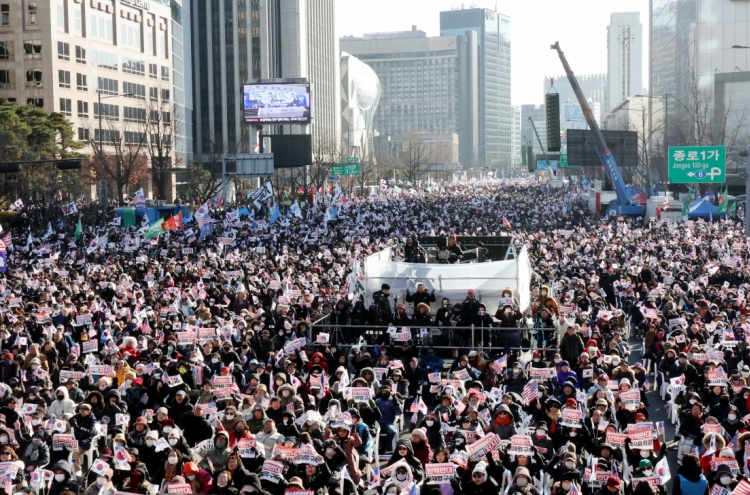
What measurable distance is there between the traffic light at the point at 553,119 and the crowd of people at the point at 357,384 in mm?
13869

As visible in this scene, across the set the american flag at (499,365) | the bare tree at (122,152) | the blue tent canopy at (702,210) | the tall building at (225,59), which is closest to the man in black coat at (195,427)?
the american flag at (499,365)

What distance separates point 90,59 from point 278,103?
70.9 ft

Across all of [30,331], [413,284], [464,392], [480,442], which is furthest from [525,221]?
[480,442]

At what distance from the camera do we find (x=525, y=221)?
52375 millimetres

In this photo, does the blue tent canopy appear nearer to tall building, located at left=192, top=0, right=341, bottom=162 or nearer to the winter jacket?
the winter jacket

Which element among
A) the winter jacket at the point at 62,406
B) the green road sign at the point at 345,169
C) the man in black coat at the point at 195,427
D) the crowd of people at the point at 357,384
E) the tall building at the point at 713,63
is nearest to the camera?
the crowd of people at the point at 357,384

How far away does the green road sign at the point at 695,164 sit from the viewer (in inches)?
1528

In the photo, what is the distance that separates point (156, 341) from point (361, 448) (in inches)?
305

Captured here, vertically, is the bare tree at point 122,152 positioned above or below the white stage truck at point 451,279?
above

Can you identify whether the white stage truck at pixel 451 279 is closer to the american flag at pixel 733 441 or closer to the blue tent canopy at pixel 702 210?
the american flag at pixel 733 441

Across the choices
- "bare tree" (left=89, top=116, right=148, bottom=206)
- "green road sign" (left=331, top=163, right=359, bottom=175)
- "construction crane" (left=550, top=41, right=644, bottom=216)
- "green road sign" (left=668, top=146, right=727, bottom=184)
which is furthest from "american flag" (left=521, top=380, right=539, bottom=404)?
"green road sign" (left=331, top=163, right=359, bottom=175)

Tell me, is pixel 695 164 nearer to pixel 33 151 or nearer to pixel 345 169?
pixel 33 151

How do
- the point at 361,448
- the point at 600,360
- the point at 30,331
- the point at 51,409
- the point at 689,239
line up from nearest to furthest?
the point at 361,448 < the point at 51,409 < the point at 600,360 < the point at 30,331 < the point at 689,239

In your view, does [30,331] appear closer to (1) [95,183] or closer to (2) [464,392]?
(2) [464,392]
